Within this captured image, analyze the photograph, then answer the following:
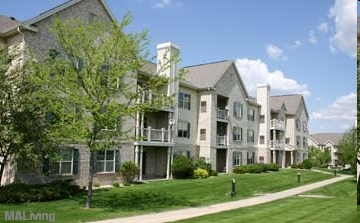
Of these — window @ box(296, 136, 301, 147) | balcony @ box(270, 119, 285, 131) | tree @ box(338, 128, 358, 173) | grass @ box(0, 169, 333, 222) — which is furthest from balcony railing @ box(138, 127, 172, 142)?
window @ box(296, 136, 301, 147)

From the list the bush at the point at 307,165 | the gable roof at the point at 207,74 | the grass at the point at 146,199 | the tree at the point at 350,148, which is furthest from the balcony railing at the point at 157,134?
the bush at the point at 307,165

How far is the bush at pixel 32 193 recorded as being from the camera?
560 inches

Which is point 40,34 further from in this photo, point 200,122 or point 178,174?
point 200,122

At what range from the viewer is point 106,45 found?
1433 centimetres

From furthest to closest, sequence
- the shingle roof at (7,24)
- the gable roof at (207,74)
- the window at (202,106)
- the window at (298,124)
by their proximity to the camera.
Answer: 1. the window at (298,124)
2. the gable roof at (207,74)
3. the window at (202,106)
4. the shingle roof at (7,24)

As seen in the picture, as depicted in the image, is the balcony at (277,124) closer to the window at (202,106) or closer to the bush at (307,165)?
the bush at (307,165)

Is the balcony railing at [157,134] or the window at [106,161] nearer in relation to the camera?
the window at [106,161]

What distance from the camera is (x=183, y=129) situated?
1168 inches

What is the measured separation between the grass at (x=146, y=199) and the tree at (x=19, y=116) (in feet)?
6.91

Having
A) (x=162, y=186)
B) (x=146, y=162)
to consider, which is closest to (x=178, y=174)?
(x=146, y=162)

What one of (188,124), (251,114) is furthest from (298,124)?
(188,124)

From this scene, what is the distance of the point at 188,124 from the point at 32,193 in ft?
54.5

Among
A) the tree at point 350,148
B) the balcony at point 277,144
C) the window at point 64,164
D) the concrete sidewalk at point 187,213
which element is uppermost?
the balcony at point 277,144

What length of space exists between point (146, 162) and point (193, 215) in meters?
14.4
